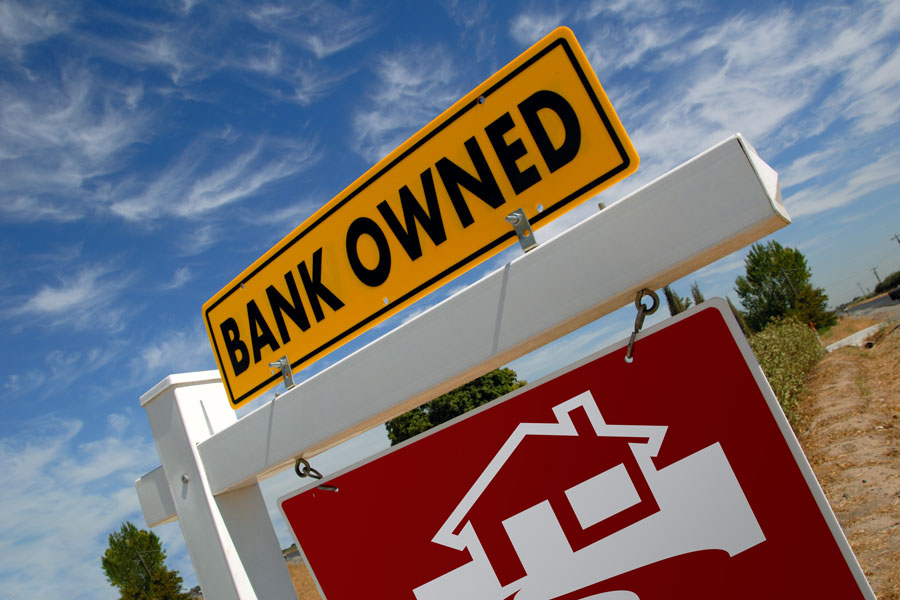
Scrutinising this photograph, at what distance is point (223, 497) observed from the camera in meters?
1.91

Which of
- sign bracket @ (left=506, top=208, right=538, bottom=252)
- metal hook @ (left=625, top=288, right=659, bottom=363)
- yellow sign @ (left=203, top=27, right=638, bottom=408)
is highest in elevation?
yellow sign @ (left=203, top=27, right=638, bottom=408)

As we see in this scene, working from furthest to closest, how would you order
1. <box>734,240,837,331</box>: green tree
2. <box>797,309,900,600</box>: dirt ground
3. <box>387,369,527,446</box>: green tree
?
<box>734,240,837,331</box>: green tree, <box>387,369,527,446</box>: green tree, <box>797,309,900,600</box>: dirt ground

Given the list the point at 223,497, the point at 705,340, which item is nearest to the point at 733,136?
the point at 705,340

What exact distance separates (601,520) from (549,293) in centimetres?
47

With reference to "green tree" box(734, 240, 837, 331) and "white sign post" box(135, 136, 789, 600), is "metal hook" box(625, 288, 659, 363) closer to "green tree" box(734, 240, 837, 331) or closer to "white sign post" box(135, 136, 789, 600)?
"white sign post" box(135, 136, 789, 600)

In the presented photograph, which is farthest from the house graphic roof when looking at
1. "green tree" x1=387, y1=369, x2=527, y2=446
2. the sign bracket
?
"green tree" x1=387, y1=369, x2=527, y2=446

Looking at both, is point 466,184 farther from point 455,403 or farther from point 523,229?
point 455,403

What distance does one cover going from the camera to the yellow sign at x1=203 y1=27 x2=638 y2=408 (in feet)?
4.09

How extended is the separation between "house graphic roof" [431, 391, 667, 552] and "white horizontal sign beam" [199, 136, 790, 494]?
153mm

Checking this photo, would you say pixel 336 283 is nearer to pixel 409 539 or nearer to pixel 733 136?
pixel 409 539

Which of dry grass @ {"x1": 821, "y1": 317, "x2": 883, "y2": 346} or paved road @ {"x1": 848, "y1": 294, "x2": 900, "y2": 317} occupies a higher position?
dry grass @ {"x1": 821, "y1": 317, "x2": 883, "y2": 346}

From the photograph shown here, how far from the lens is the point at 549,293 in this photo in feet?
3.98

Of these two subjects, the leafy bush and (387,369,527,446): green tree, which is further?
(387,369,527,446): green tree

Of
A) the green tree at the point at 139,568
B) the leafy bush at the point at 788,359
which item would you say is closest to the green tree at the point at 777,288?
the leafy bush at the point at 788,359
